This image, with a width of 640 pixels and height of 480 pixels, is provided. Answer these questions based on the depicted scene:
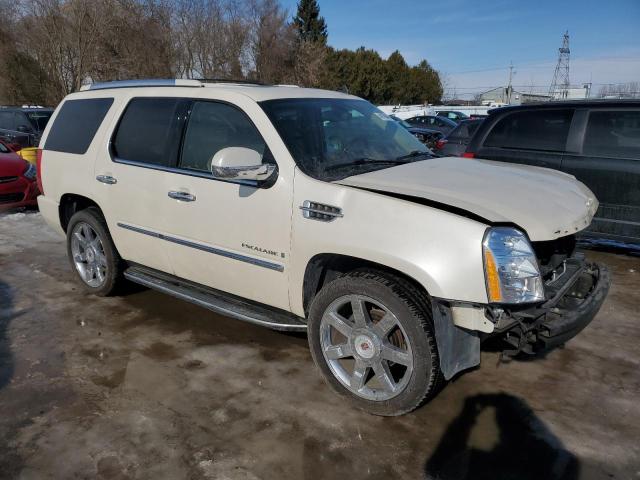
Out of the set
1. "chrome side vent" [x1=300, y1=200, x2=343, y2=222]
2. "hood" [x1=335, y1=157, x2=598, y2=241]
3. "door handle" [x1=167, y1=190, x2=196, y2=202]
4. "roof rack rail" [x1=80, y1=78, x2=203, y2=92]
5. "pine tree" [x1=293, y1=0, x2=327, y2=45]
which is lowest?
"door handle" [x1=167, y1=190, x2=196, y2=202]

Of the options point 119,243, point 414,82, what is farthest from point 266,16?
point 119,243

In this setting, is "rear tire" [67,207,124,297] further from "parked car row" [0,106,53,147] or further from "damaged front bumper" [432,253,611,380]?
"parked car row" [0,106,53,147]

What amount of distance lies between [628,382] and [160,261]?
346 centimetres

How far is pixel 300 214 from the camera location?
318 centimetres

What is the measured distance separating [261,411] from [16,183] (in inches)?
292

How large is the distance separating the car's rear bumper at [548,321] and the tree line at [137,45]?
18.3 m

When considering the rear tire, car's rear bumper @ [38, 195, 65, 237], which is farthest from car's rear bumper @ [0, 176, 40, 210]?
the rear tire

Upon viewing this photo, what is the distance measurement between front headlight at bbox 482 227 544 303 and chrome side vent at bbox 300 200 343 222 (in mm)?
→ 849

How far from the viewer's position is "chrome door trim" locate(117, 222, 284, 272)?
341 cm

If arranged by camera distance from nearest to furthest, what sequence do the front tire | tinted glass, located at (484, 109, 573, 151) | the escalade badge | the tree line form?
the front tire
the escalade badge
tinted glass, located at (484, 109, 573, 151)
the tree line

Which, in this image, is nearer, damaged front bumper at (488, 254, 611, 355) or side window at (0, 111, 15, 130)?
damaged front bumper at (488, 254, 611, 355)

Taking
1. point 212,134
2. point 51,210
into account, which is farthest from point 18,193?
point 212,134

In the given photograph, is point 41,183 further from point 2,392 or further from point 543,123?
point 543,123

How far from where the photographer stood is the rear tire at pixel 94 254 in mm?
4695
